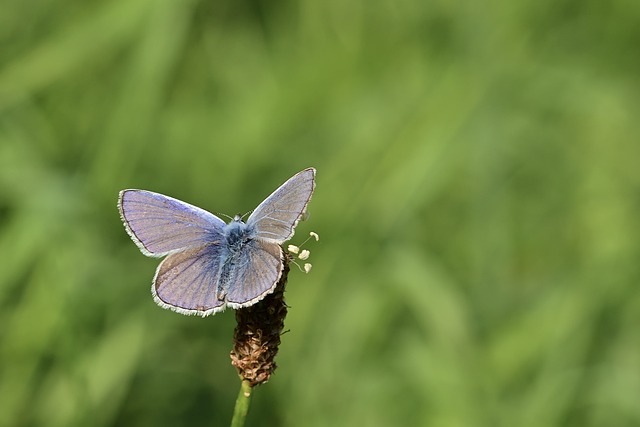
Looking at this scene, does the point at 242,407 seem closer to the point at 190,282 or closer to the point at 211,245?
the point at 190,282

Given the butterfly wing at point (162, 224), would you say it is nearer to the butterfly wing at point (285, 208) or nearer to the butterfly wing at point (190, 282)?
the butterfly wing at point (190, 282)

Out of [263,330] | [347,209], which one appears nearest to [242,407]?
[263,330]

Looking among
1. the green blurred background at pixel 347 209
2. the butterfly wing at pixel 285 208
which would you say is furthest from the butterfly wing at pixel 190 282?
the green blurred background at pixel 347 209

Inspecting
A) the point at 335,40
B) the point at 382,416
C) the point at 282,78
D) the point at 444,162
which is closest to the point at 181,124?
the point at 282,78

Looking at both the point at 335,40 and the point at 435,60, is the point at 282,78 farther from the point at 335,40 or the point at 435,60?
the point at 435,60

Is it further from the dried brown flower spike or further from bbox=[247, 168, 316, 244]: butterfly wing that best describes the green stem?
bbox=[247, 168, 316, 244]: butterfly wing

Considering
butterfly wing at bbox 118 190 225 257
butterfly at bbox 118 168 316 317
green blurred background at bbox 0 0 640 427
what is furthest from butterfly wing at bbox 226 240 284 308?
green blurred background at bbox 0 0 640 427
